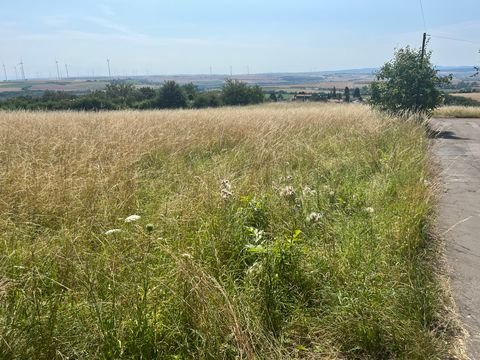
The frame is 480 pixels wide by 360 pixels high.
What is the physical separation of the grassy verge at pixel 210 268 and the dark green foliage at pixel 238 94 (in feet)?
217

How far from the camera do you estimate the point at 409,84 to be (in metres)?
17.2

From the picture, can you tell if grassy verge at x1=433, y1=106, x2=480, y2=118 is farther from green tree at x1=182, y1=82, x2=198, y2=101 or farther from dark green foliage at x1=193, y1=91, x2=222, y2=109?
green tree at x1=182, y1=82, x2=198, y2=101

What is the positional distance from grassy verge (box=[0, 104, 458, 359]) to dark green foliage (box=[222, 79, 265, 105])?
6607 centimetres

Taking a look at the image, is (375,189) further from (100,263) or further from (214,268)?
(100,263)

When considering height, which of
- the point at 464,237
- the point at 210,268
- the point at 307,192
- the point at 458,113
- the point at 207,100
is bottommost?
the point at 458,113

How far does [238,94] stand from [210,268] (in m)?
70.1

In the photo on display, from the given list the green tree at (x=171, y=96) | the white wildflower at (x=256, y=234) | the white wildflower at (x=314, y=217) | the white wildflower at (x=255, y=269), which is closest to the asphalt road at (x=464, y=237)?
the white wildflower at (x=314, y=217)

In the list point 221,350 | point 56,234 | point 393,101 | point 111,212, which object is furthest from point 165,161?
point 393,101

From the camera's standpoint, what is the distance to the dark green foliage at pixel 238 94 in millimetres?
69125

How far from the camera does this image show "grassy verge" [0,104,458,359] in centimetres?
195

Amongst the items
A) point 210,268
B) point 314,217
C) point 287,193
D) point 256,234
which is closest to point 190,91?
point 287,193

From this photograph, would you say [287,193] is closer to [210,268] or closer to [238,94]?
[210,268]

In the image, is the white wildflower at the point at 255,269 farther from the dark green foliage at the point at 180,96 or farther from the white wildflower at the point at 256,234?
the dark green foliage at the point at 180,96

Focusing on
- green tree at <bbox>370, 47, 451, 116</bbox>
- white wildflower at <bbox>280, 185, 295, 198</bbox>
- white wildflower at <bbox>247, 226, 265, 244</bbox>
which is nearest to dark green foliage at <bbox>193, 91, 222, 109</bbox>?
green tree at <bbox>370, 47, 451, 116</bbox>
